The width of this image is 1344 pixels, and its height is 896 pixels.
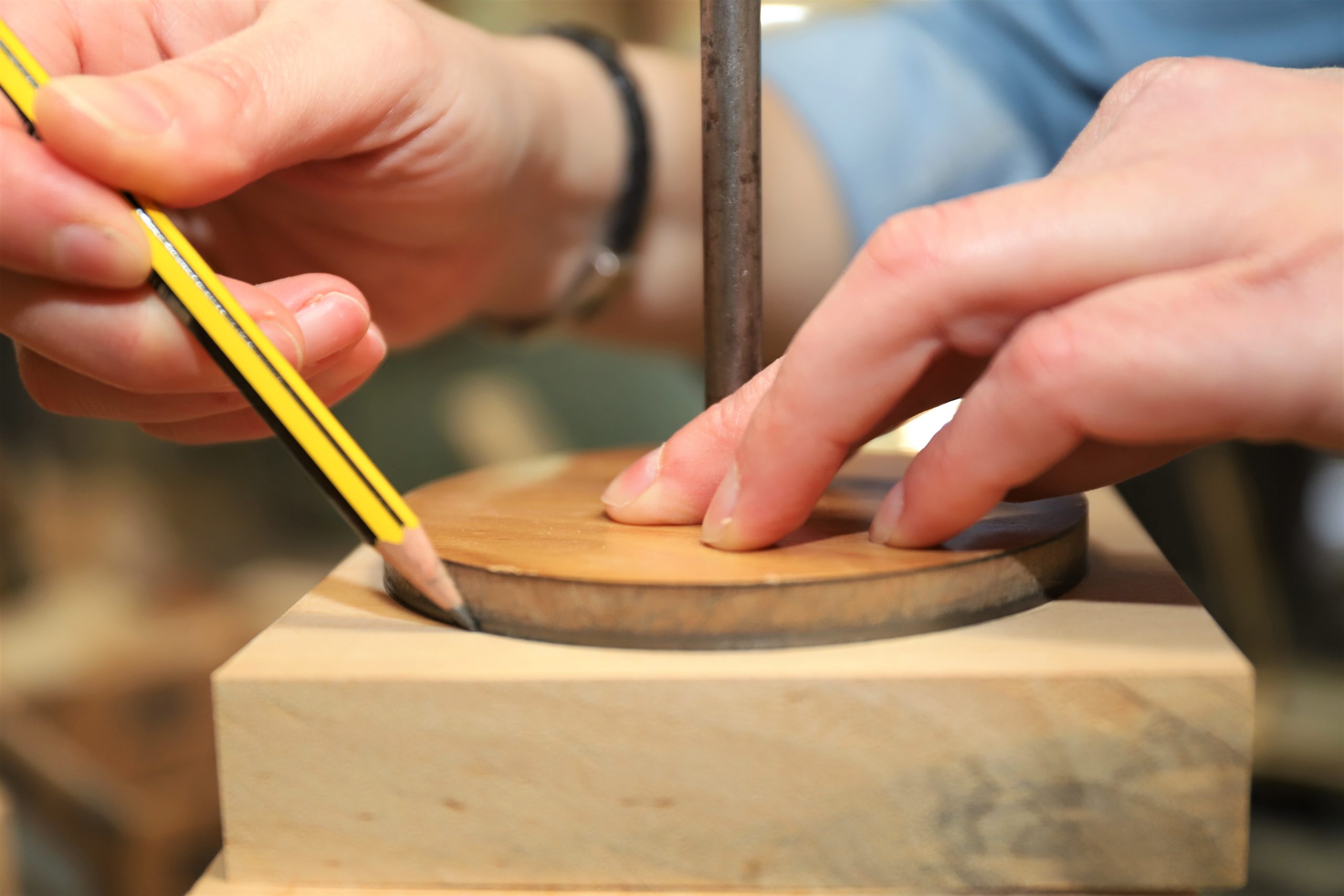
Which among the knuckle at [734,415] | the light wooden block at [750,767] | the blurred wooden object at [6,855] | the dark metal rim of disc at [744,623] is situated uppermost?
the knuckle at [734,415]

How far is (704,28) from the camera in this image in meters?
0.40

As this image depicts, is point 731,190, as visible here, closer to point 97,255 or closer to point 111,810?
point 97,255

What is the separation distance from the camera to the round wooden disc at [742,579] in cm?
30

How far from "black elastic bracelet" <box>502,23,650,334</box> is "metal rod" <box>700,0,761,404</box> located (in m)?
0.30

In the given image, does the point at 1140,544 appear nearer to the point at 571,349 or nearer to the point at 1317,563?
the point at 1317,563

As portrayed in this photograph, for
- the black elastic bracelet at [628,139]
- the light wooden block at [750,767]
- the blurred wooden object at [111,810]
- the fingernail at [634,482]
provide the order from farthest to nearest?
the blurred wooden object at [111,810], the black elastic bracelet at [628,139], the fingernail at [634,482], the light wooden block at [750,767]

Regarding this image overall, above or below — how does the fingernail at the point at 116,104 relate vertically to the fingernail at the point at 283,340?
above

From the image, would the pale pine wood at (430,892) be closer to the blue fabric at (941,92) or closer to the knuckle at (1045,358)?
the knuckle at (1045,358)

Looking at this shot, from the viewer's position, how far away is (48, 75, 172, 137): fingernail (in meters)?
0.31

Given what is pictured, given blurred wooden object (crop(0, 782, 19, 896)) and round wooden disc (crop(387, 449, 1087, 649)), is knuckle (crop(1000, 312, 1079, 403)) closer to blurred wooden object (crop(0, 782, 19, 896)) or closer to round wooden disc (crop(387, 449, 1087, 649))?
round wooden disc (crop(387, 449, 1087, 649))

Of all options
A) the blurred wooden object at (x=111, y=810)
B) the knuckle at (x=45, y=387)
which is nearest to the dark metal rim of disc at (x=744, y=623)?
the knuckle at (x=45, y=387)

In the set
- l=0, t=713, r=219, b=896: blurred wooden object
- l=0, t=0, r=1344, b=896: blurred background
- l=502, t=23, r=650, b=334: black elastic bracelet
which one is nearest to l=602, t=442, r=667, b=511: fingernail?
l=502, t=23, r=650, b=334: black elastic bracelet

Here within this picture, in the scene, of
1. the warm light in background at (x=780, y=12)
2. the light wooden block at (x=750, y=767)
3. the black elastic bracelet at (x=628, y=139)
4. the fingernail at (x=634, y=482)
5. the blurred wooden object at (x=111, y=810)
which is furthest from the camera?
the blurred wooden object at (x=111, y=810)

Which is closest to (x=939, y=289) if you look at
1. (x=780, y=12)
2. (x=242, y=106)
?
(x=242, y=106)
